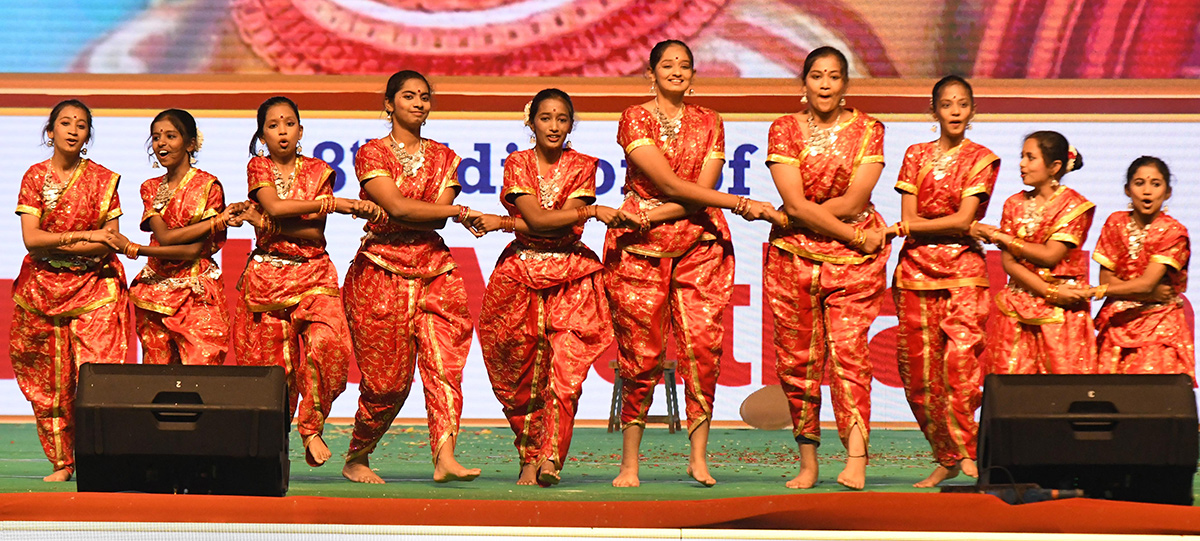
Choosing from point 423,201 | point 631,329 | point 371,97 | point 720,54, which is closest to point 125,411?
point 423,201

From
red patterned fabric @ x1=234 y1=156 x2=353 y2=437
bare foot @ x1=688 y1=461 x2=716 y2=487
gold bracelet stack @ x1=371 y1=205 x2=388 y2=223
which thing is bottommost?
bare foot @ x1=688 y1=461 x2=716 y2=487

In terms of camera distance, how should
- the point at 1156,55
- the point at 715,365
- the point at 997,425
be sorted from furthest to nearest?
the point at 1156,55
the point at 715,365
the point at 997,425

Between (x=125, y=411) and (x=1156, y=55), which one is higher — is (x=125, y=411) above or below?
below

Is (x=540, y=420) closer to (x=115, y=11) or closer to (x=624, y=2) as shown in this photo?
(x=624, y=2)

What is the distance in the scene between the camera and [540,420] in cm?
454

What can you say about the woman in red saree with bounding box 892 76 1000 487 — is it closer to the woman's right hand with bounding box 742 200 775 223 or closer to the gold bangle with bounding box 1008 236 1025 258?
the gold bangle with bounding box 1008 236 1025 258

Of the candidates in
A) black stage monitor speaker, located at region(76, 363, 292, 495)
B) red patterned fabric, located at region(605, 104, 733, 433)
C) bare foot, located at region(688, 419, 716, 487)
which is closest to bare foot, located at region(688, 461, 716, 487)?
bare foot, located at region(688, 419, 716, 487)

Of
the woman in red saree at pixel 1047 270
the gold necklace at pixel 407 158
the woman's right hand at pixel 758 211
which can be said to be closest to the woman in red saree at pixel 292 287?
the gold necklace at pixel 407 158

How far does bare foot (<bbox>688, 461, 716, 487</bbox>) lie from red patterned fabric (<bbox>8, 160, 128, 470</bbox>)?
6.35 ft

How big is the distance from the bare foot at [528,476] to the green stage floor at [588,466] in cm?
5

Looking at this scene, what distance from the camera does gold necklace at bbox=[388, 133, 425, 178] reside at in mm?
4492

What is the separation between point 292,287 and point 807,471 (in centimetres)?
177

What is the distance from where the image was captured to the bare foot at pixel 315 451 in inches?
180

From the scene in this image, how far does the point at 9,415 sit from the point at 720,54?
378 centimetres
